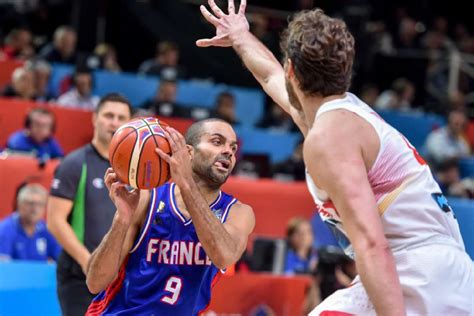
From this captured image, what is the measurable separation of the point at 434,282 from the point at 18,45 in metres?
11.9

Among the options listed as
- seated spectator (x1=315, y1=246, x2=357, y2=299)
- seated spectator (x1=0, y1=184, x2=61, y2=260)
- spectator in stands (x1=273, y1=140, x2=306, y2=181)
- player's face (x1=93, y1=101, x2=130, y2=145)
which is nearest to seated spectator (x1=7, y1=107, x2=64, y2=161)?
seated spectator (x1=0, y1=184, x2=61, y2=260)

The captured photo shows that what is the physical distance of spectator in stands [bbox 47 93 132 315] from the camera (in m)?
6.32

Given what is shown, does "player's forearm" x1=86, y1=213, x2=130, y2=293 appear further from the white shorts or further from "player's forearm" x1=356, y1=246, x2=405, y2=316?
"player's forearm" x1=356, y1=246, x2=405, y2=316

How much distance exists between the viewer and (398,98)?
16.0 m

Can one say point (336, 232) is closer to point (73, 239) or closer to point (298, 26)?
point (298, 26)

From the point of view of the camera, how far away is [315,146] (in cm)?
347

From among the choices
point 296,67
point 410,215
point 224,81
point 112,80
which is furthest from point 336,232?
point 224,81

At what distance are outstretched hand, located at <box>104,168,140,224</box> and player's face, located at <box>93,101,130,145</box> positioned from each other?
2.21 meters

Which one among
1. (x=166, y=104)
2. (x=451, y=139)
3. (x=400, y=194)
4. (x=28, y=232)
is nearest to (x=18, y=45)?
(x=166, y=104)

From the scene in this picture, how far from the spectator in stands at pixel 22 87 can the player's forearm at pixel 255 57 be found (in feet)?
24.2

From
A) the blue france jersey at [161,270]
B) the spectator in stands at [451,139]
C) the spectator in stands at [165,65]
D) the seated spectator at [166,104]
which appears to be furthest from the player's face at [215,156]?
the spectator in stands at [165,65]

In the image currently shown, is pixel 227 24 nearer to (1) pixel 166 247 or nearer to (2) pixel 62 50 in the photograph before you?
(1) pixel 166 247

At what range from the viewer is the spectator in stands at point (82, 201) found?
6.32m

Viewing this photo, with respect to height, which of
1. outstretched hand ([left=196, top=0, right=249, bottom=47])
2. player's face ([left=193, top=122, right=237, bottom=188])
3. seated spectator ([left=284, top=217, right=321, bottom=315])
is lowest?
seated spectator ([left=284, top=217, right=321, bottom=315])
